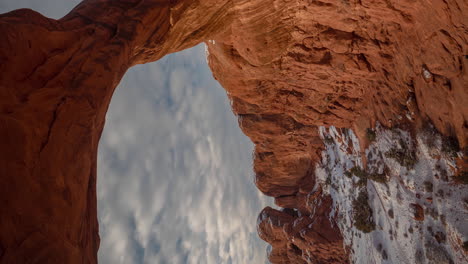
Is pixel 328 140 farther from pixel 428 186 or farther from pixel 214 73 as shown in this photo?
pixel 214 73

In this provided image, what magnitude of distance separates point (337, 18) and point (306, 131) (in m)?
11.9

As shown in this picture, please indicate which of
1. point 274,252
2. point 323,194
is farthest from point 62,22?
point 274,252

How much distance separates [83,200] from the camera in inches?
235

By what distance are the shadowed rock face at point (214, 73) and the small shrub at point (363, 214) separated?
4481 mm

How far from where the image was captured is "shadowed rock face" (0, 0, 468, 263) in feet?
16.6

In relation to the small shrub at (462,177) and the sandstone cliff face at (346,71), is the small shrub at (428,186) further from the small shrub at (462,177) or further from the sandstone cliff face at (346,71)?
the sandstone cliff face at (346,71)

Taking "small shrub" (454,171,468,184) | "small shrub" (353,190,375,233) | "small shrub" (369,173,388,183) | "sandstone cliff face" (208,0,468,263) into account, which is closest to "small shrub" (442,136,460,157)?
"sandstone cliff face" (208,0,468,263)

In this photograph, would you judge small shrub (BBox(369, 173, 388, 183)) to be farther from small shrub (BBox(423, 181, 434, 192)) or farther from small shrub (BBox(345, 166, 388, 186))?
small shrub (BBox(423, 181, 434, 192))

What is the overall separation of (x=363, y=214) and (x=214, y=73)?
547 inches

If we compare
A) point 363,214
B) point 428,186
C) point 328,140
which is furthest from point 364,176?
point 428,186

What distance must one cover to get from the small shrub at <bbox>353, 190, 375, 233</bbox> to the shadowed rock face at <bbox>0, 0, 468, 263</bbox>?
14.7 ft

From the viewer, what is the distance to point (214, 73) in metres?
18.8

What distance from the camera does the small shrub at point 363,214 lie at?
16.1 m

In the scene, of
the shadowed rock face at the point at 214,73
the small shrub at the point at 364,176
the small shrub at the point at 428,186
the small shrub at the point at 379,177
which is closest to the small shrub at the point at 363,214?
the small shrub at the point at 364,176
